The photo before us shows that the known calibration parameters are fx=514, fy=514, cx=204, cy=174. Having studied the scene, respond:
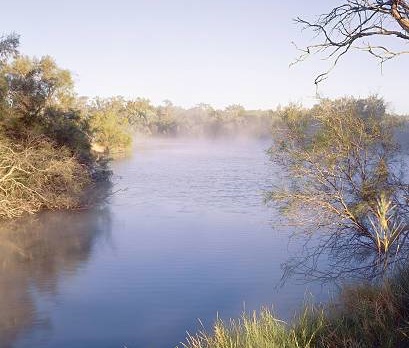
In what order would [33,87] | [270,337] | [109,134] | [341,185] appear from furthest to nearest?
1. [109,134]
2. [33,87]
3. [341,185]
4. [270,337]

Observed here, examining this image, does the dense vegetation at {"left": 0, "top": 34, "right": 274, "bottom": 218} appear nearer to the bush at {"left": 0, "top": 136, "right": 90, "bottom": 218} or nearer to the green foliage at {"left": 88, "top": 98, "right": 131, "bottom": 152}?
the bush at {"left": 0, "top": 136, "right": 90, "bottom": 218}

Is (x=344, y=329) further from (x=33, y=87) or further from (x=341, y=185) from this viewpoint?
(x=33, y=87)

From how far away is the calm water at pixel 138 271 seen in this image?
7977mm

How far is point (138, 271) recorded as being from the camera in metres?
10.8

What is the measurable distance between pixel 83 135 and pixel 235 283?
43.3 ft

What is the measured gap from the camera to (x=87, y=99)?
57.8m

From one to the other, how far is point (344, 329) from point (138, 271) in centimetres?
609

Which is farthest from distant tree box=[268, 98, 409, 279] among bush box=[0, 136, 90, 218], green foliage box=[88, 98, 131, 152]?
green foliage box=[88, 98, 131, 152]

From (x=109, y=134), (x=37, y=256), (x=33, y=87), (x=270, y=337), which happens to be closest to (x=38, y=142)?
(x=33, y=87)

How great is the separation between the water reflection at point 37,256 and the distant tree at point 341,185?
4890 mm

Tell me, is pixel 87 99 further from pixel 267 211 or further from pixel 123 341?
pixel 123 341

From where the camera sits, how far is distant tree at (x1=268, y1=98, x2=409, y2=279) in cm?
1042

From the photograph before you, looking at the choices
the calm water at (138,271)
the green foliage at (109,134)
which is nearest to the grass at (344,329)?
the calm water at (138,271)

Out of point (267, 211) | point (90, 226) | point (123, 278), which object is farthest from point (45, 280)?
point (267, 211)
